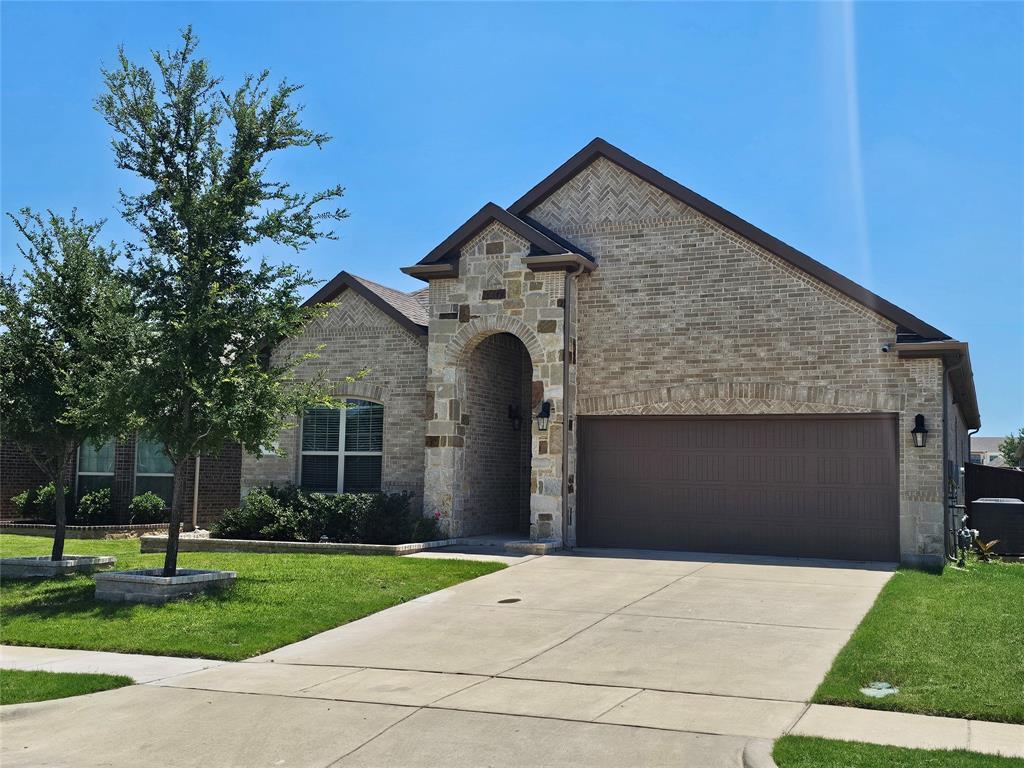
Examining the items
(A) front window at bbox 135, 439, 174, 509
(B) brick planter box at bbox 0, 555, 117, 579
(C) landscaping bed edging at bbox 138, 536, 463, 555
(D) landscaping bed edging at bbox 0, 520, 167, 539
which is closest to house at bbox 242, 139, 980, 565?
(C) landscaping bed edging at bbox 138, 536, 463, 555

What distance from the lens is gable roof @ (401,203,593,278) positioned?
1839cm

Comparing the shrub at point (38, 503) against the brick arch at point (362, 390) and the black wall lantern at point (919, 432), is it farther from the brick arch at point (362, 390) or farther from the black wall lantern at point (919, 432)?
the black wall lantern at point (919, 432)

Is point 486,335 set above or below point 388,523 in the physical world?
above

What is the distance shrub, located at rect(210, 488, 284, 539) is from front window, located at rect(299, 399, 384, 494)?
5.67 feet

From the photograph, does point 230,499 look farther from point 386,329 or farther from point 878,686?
point 878,686

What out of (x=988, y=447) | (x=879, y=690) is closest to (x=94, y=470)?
(x=879, y=690)

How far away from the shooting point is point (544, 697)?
8406mm

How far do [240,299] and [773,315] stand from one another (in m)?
9.35

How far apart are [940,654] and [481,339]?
11.6 meters

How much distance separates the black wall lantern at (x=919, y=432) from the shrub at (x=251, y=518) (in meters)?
11.6

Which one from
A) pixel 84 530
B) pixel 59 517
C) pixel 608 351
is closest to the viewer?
pixel 59 517

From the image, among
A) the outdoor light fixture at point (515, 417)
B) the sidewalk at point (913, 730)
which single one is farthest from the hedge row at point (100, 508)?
the sidewalk at point (913, 730)

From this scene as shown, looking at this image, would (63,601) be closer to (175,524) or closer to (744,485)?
(175,524)

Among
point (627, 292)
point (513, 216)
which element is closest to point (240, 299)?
point (513, 216)
